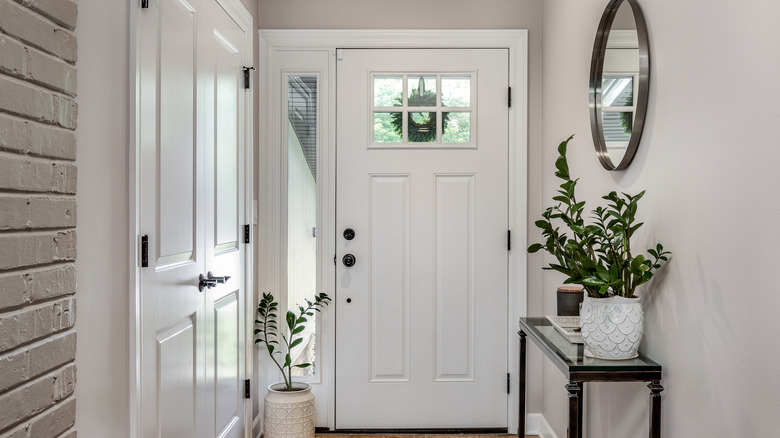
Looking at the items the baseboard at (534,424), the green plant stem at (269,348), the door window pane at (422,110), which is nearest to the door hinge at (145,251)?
the green plant stem at (269,348)

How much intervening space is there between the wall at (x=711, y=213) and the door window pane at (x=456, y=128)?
1.24m

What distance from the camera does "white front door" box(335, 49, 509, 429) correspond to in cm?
328

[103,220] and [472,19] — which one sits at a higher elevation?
[472,19]

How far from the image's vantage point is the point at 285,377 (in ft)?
10.0

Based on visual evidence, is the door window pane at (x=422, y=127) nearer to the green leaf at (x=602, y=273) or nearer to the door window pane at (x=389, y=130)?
the door window pane at (x=389, y=130)

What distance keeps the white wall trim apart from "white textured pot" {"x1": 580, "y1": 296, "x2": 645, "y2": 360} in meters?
1.49

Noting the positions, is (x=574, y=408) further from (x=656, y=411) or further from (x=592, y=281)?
(x=592, y=281)

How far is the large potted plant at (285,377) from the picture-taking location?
296 cm

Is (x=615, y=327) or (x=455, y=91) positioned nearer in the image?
(x=615, y=327)

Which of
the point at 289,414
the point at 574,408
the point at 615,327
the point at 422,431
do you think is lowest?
the point at 422,431

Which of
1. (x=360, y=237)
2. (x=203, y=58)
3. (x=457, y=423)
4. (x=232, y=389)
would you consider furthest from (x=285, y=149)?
(x=457, y=423)

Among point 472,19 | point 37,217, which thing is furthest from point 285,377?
point 472,19

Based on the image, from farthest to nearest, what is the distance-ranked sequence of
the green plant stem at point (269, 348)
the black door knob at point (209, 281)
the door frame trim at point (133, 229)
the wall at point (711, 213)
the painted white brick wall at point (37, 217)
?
1. the green plant stem at point (269, 348)
2. the black door knob at point (209, 281)
3. the door frame trim at point (133, 229)
4. the wall at point (711, 213)
5. the painted white brick wall at point (37, 217)

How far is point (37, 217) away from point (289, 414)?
75.9 inches
